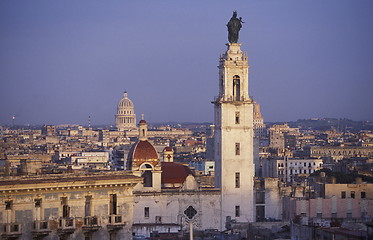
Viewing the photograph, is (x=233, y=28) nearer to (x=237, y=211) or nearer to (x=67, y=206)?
(x=237, y=211)

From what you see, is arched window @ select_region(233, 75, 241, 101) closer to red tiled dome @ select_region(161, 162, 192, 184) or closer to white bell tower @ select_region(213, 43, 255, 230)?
white bell tower @ select_region(213, 43, 255, 230)

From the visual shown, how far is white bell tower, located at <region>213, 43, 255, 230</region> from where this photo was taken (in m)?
70.2

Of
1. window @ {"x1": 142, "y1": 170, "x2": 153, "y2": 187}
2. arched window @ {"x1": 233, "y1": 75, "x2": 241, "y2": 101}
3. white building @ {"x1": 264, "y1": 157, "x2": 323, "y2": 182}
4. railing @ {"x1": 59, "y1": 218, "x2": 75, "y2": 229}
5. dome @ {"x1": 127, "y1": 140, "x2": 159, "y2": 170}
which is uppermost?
arched window @ {"x1": 233, "y1": 75, "x2": 241, "y2": 101}

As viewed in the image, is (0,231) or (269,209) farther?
(269,209)

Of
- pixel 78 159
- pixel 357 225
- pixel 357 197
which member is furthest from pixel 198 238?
pixel 78 159

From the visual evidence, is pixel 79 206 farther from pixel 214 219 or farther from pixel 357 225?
pixel 214 219

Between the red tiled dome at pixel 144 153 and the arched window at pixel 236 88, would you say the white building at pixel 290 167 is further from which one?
the red tiled dome at pixel 144 153

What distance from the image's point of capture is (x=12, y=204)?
1558 inches

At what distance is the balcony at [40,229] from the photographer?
4000cm

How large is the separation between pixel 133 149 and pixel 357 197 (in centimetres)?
1287

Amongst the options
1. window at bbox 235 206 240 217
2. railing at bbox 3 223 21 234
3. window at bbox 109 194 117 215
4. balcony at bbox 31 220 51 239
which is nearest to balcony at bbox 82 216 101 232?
window at bbox 109 194 117 215

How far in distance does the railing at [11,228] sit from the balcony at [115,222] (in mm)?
3528

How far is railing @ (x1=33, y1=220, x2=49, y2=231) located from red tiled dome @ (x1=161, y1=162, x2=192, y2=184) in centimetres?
3268

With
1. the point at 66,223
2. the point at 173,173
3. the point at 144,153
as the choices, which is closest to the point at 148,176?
the point at 144,153
